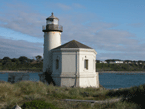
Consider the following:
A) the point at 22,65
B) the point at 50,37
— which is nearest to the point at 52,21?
the point at 50,37

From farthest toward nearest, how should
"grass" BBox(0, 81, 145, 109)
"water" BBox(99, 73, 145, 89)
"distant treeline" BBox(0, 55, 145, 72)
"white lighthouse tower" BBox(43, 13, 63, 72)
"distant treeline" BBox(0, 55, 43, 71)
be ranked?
"distant treeline" BBox(0, 55, 43, 71)
"distant treeline" BBox(0, 55, 145, 72)
"water" BBox(99, 73, 145, 89)
"white lighthouse tower" BBox(43, 13, 63, 72)
"grass" BBox(0, 81, 145, 109)

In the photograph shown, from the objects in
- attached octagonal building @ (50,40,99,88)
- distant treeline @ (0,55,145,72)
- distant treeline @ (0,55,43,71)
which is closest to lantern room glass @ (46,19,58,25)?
attached octagonal building @ (50,40,99,88)

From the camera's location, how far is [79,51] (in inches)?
691

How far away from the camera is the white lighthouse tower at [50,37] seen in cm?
1995

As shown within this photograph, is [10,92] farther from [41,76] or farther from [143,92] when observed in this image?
[143,92]

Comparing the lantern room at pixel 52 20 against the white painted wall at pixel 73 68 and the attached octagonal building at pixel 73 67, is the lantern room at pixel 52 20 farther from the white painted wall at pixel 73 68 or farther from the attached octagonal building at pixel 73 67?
the white painted wall at pixel 73 68

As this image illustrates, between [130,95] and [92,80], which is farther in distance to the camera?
[92,80]

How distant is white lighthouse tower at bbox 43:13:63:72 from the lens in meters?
20.0

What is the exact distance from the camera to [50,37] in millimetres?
20031

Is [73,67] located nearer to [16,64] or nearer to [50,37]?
[50,37]

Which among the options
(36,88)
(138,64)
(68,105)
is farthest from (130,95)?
(138,64)

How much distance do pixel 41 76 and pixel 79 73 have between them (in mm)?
4531

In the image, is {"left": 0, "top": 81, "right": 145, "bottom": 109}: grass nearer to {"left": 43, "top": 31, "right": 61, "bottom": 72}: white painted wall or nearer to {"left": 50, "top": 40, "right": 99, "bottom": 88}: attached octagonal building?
{"left": 50, "top": 40, "right": 99, "bottom": 88}: attached octagonal building

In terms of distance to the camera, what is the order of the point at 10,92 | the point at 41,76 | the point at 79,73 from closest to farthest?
the point at 10,92
the point at 79,73
the point at 41,76
